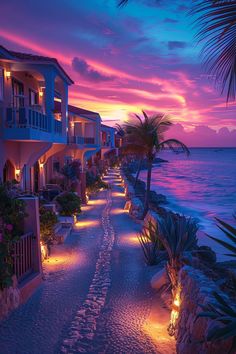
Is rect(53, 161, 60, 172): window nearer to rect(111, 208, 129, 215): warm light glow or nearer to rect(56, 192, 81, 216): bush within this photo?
rect(111, 208, 129, 215): warm light glow

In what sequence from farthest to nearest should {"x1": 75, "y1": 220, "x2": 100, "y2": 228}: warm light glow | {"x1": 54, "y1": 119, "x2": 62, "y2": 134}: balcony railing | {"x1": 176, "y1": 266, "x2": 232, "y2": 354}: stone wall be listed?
{"x1": 54, "y1": 119, "x2": 62, "y2": 134}: balcony railing, {"x1": 75, "y1": 220, "x2": 100, "y2": 228}: warm light glow, {"x1": 176, "y1": 266, "x2": 232, "y2": 354}: stone wall

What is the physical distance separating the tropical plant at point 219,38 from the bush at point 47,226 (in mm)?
7482

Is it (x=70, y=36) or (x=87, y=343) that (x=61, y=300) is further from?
(x=70, y=36)

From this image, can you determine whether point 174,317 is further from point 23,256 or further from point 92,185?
point 92,185

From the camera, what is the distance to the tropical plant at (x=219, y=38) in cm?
237

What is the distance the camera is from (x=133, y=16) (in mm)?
3350

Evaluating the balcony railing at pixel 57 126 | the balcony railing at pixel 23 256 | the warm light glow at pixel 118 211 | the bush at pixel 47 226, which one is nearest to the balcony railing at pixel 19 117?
the bush at pixel 47 226

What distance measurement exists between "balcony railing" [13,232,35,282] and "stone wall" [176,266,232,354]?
3.07 m

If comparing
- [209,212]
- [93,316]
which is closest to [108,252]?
[93,316]

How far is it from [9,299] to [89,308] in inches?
53.6

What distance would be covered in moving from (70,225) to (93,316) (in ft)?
22.7

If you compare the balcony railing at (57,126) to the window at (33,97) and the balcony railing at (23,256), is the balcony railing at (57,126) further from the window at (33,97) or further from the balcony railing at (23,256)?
the balcony railing at (23,256)

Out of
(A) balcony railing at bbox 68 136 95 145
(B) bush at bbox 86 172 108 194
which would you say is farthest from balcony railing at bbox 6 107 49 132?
(A) balcony railing at bbox 68 136 95 145

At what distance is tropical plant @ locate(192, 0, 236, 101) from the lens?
7.77ft
